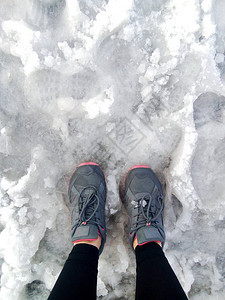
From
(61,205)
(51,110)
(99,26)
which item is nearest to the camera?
(99,26)

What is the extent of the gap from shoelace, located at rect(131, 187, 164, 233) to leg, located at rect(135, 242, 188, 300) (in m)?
0.19

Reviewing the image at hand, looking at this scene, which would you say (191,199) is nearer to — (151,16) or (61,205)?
(61,205)

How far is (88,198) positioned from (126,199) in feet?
0.94

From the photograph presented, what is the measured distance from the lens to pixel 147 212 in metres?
1.61

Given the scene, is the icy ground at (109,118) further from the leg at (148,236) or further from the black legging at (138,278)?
the black legging at (138,278)

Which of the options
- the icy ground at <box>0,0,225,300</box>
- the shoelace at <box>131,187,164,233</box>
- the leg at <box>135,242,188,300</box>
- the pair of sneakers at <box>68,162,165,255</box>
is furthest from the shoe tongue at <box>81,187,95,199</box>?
the leg at <box>135,242,188,300</box>

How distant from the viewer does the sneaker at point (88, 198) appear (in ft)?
5.13

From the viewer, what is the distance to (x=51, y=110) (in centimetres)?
156

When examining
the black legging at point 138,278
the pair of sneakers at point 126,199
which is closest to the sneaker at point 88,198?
the pair of sneakers at point 126,199

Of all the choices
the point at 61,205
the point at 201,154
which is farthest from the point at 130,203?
the point at 201,154

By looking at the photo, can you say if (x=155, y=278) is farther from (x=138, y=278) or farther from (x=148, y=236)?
(x=148, y=236)

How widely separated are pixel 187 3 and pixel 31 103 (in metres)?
1.20

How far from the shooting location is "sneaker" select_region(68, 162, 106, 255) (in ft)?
5.13

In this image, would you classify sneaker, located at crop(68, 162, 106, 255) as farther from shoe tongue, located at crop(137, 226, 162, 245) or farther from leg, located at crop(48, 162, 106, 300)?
shoe tongue, located at crop(137, 226, 162, 245)
